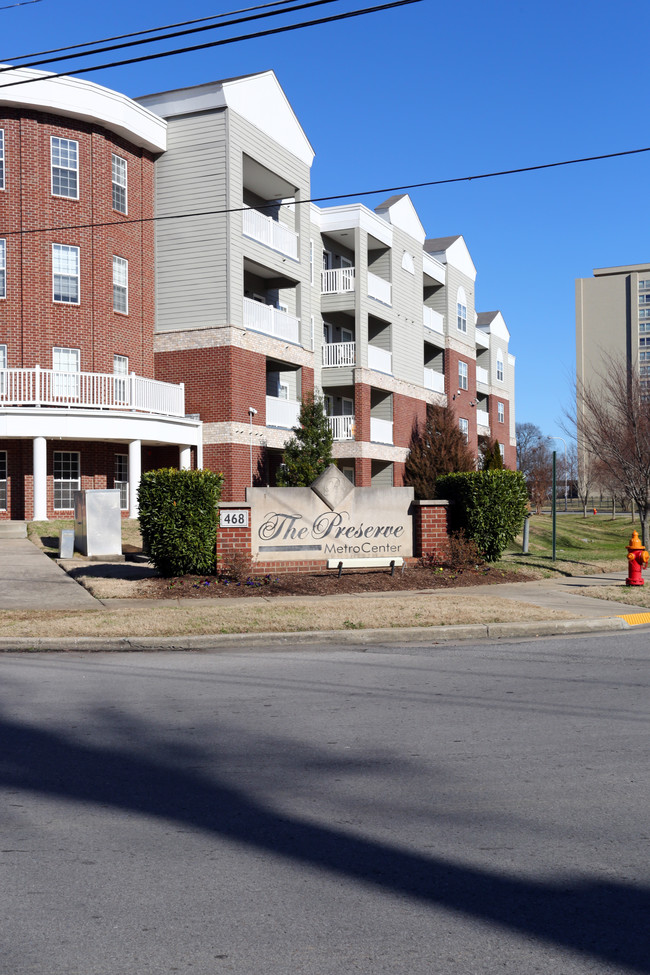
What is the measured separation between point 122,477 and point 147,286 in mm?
6254

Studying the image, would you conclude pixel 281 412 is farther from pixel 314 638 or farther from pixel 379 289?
pixel 314 638

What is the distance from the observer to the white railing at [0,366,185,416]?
2486 cm

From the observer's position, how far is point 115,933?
3.41 metres

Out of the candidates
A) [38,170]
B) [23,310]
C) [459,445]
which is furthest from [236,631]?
[459,445]

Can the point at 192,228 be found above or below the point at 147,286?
above

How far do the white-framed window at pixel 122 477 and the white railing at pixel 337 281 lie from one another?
1185cm

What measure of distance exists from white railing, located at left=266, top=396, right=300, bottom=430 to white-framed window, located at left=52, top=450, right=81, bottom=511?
Result: 6.35 m

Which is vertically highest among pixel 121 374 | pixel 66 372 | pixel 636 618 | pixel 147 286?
pixel 147 286

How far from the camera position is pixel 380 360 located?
37.3 meters

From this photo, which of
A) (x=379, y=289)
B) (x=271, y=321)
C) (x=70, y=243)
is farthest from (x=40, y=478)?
(x=379, y=289)

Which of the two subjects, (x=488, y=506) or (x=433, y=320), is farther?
(x=433, y=320)

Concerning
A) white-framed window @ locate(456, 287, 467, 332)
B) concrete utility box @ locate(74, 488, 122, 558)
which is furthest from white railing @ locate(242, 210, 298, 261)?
white-framed window @ locate(456, 287, 467, 332)

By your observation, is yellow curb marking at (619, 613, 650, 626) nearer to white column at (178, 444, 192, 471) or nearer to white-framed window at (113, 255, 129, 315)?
white column at (178, 444, 192, 471)

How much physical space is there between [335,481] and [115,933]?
42.1ft
